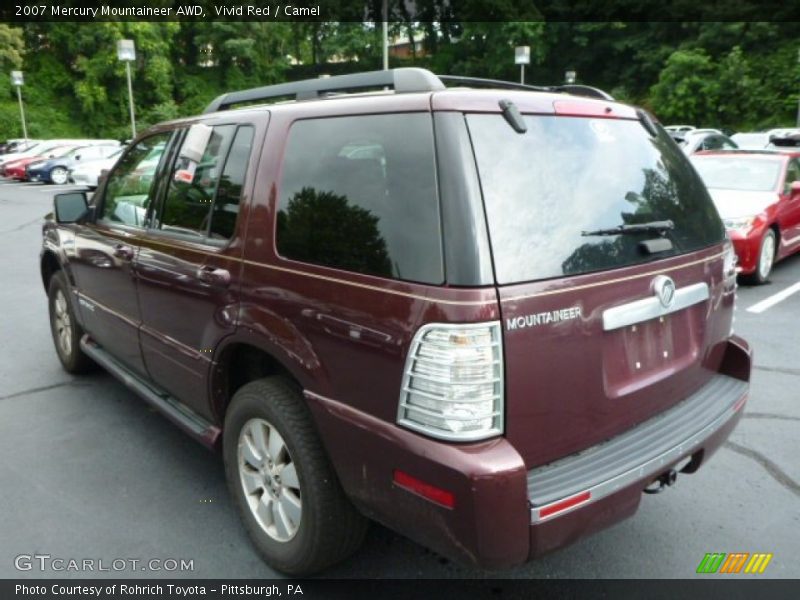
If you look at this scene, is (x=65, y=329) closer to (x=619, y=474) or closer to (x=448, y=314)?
(x=448, y=314)

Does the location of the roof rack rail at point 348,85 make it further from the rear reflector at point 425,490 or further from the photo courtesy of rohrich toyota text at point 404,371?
the rear reflector at point 425,490

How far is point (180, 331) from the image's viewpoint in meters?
3.25

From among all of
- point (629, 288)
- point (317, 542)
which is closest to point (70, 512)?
point (317, 542)

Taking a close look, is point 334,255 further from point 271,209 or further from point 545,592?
point 545,592

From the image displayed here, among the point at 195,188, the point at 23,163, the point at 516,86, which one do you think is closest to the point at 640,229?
the point at 516,86

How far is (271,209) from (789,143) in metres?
18.0

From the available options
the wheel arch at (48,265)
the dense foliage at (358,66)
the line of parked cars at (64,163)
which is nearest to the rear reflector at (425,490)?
the wheel arch at (48,265)

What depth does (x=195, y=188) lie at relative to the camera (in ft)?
10.7

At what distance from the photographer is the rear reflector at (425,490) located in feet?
6.75

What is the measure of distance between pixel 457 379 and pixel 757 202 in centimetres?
744

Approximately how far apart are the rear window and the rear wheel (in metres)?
25.9

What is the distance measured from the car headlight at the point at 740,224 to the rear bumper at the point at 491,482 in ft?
19.3

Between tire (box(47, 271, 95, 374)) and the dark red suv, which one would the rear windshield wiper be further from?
tire (box(47, 271, 95, 374))

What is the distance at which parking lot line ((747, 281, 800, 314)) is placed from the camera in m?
6.88
